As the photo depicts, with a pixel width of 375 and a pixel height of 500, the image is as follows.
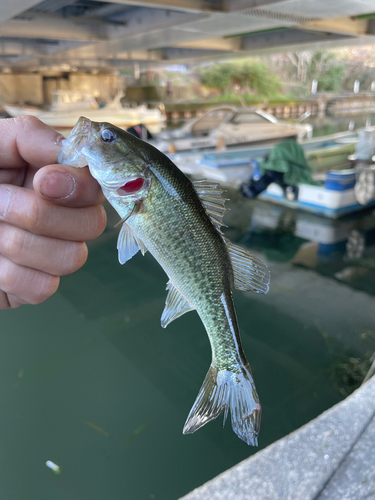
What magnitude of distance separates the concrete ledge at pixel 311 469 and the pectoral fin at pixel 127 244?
1111 millimetres

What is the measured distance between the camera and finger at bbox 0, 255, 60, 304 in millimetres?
1250

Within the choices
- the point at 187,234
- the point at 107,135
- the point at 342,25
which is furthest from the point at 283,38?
the point at 187,234

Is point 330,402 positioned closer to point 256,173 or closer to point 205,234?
point 205,234

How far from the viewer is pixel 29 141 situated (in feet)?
3.64

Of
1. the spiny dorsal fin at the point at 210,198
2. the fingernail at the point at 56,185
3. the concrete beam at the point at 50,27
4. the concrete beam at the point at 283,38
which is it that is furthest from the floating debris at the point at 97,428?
the concrete beam at the point at 283,38

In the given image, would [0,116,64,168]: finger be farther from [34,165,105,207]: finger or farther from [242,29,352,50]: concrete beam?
[242,29,352,50]: concrete beam

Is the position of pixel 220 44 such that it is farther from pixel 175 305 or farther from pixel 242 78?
pixel 242 78

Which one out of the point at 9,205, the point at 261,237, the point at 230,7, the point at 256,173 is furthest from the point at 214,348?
the point at 256,173

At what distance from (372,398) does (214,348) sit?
1.46 meters

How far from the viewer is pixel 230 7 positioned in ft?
17.6

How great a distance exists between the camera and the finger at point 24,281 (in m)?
1.25

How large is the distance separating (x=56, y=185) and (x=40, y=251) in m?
0.31

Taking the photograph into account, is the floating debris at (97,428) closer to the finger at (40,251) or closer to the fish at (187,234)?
the finger at (40,251)

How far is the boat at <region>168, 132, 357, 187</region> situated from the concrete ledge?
6.57 m
